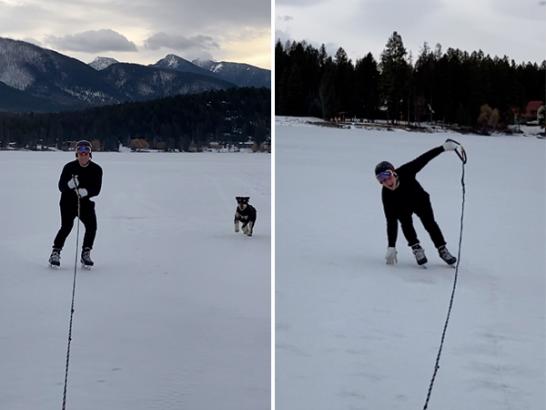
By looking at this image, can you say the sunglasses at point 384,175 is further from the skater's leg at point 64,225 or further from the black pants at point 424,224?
the skater's leg at point 64,225

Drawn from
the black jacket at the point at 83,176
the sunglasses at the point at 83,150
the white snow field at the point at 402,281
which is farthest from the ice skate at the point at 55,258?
the white snow field at the point at 402,281

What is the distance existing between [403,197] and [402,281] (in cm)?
24

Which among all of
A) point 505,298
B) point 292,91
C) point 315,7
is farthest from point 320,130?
point 505,298

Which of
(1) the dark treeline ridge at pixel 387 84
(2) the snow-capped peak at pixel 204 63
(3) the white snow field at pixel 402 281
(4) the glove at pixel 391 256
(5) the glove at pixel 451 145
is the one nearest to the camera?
(3) the white snow field at pixel 402 281

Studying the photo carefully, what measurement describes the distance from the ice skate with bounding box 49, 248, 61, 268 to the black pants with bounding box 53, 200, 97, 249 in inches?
0.6

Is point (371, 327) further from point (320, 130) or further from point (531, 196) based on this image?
point (531, 196)

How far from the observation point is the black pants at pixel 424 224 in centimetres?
203

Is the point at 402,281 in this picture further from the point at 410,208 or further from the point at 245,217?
the point at 245,217

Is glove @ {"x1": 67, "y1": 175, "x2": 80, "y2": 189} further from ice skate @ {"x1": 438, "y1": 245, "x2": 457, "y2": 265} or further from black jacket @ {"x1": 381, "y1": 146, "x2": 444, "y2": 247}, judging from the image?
ice skate @ {"x1": 438, "y1": 245, "x2": 457, "y2": 265}

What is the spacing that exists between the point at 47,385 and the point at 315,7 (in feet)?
4.50

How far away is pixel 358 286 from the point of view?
2.01 m

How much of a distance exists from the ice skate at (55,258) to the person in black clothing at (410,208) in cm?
100

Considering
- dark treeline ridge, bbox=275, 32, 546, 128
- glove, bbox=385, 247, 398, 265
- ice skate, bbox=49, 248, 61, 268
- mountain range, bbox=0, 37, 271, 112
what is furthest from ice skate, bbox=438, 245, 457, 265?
ice skate, bbox=49, 248, 61, 268

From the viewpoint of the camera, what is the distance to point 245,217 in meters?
2.79
